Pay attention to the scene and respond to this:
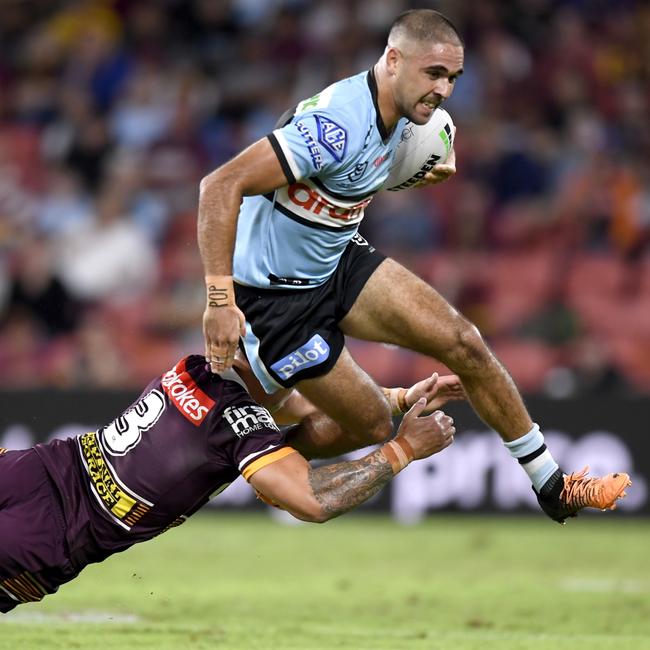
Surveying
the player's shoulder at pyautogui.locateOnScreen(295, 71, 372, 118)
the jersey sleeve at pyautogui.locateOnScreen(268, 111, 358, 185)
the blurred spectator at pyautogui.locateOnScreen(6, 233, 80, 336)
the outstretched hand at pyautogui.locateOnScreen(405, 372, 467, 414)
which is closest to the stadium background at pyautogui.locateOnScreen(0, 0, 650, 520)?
the blurred spectator at pyautogui.locateOnScreen(6, 233, 80, 336)

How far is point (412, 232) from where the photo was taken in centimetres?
1452

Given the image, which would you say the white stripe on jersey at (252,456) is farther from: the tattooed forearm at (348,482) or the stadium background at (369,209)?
the stadium background at (369,209)

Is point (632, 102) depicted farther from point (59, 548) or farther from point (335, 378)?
point (59, 548)

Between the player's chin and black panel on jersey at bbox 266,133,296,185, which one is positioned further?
the player's chin

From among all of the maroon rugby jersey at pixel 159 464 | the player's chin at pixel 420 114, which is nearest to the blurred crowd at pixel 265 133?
the player's chin at pixel 420 114

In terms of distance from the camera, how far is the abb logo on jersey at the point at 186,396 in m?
6.67

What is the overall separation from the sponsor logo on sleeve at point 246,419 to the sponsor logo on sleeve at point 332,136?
51.7 inches

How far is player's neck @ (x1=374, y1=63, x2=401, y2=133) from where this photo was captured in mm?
7027

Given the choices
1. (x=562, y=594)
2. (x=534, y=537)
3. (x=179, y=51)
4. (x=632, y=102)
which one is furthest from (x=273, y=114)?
(x=562, y=594)

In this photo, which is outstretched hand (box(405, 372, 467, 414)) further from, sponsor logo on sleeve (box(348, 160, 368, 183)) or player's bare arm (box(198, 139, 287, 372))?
player's bare arm (box(198, 139, 287, 372))

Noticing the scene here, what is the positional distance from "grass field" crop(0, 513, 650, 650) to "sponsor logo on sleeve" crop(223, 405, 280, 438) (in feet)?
3.99

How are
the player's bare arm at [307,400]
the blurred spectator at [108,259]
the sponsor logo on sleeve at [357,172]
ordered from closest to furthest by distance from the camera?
the sponsor logo on sleeve at [357,172]
the player's bare arm at [307,400]
the blurred spectator at [108,259]

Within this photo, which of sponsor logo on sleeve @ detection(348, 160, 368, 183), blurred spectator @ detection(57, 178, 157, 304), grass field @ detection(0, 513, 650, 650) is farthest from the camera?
blurred spectator @ detection(57, 178, 157, 304)

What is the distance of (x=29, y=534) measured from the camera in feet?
21.4
